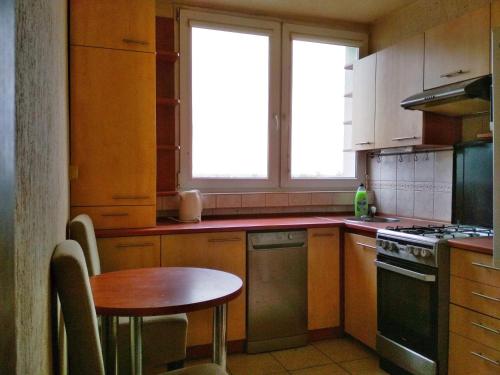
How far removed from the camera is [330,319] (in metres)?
3.04

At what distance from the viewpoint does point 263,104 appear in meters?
3.43

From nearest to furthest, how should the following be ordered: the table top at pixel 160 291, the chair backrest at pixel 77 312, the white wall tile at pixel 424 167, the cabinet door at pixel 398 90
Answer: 1. the chair backrest at pixel 77 312
2. the table top at pixel 160 291
3. the cabinet door at pixel 398 90
4. the white wall tile at pixel 424 167

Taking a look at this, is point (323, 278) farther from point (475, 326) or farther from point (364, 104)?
point (364, 104)

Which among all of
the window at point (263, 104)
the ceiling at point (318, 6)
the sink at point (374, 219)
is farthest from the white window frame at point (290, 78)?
the sink at point (374, 219)

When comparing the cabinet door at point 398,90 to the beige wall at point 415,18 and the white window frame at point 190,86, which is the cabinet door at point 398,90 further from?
the white window frame at point 190,86

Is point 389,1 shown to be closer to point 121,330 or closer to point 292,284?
point 292,284

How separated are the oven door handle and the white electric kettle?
Answer: 1.26 meters

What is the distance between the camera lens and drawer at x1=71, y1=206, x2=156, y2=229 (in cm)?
253

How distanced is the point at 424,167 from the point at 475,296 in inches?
50.4

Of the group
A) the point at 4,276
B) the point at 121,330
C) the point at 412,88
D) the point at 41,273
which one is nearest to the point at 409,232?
the point at 412,88

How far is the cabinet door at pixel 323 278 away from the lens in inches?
117

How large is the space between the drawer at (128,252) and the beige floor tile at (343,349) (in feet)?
4.29

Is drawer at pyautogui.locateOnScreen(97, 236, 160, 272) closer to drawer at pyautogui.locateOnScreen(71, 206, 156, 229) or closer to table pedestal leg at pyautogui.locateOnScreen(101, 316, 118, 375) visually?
drawer at pyautogui.locateOnScreen(71, 206, 156, 229)

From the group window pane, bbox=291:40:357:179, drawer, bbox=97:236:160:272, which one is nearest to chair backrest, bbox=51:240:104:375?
drawer, bbox=97:236:160:272
